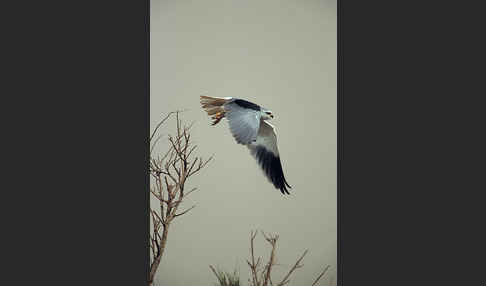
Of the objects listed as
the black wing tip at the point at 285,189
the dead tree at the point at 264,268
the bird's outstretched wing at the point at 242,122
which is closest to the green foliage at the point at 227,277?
the dead tree at the point at 264,268

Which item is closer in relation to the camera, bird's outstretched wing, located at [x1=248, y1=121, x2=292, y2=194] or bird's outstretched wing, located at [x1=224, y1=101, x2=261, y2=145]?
bird's outstretched wing, located at [x1=224, y1=101, x2=261, y2=145]

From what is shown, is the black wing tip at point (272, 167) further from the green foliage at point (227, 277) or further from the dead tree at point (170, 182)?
the green foliage at point (227, 277)

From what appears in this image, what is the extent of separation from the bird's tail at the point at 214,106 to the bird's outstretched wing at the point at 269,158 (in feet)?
0.86

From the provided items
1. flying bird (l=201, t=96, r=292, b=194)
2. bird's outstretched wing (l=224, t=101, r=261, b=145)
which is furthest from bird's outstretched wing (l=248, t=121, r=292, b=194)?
bird's outstretched wing (l=224, t=101, r=261, b=145)

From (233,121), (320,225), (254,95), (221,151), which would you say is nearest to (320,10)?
(254,95)

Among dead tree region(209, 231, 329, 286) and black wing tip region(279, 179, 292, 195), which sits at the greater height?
black wing tip region(279, 179, 292, 195)

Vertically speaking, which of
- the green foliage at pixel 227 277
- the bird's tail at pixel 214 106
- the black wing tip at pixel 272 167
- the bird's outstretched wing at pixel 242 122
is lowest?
the green foliage at pixel 227 277

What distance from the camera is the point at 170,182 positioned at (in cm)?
260

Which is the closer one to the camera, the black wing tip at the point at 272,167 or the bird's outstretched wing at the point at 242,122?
the bird's outstretched wing at the point at 242,122

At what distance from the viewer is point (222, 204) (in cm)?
263

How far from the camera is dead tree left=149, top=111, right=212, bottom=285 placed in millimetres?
2582

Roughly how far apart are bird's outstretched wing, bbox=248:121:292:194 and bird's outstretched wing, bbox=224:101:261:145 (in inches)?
5.8

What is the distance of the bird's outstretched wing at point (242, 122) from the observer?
8.06ft

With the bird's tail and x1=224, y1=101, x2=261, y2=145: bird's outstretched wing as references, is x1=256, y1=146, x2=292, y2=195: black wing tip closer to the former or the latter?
x1=224, y1=101, x2=261, y2=145: bird's outstretched wing
